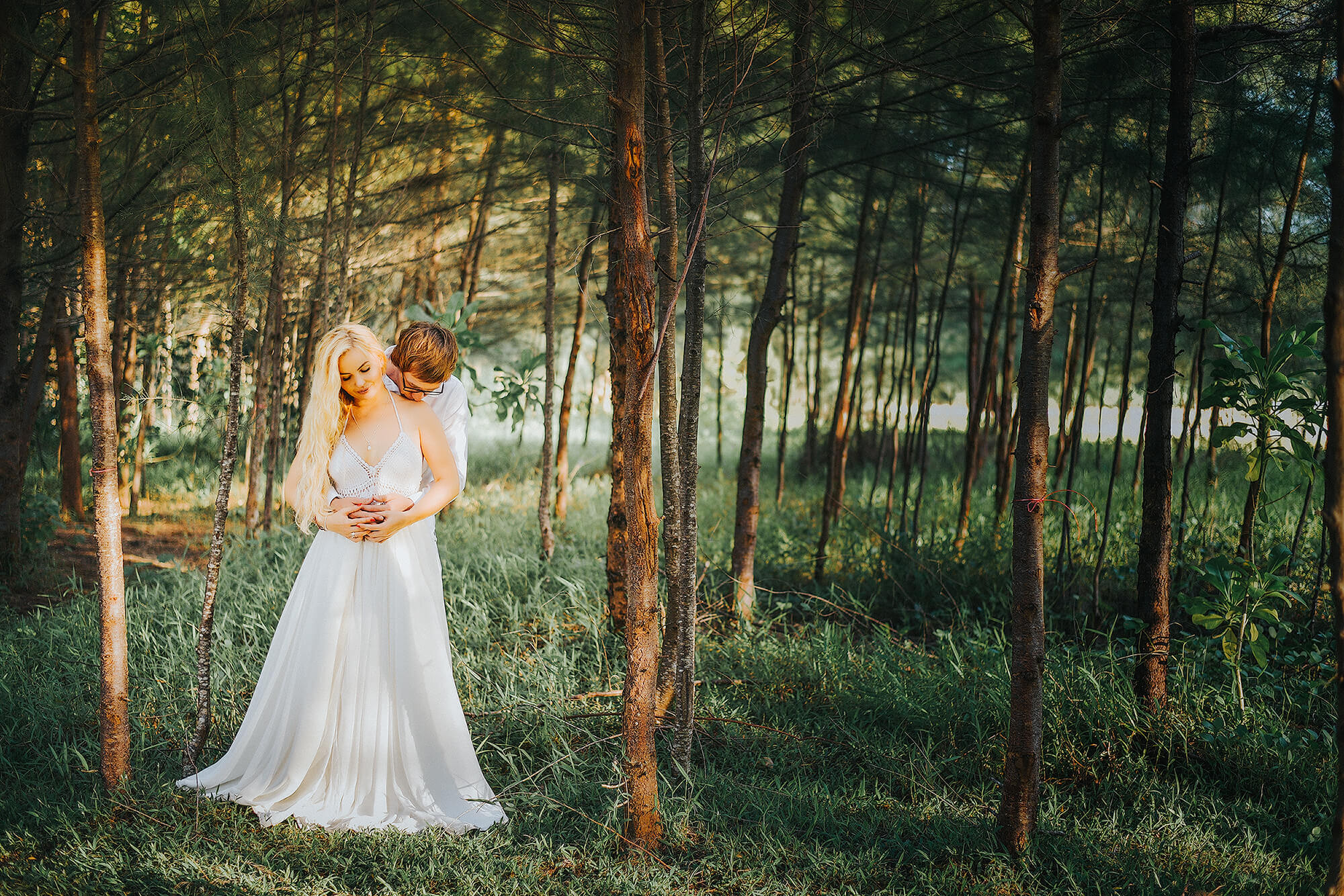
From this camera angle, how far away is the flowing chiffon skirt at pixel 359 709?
8.84 feet

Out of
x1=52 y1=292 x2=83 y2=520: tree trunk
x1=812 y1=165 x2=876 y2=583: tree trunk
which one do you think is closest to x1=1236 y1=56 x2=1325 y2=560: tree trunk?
x1=812 y1=165 x2=876 y2=583: tree trunk

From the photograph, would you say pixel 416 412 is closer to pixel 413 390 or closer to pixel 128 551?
pixel 413 390

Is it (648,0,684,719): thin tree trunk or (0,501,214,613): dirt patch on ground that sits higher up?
(648,0,684,719): thin tree trunk

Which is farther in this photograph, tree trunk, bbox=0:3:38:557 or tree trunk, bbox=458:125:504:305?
tree trunk, bbox=458:125:504:305

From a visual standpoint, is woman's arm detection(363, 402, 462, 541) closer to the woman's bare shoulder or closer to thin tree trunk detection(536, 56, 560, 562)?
the woman's bare shoulder

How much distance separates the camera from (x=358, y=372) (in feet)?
8.85

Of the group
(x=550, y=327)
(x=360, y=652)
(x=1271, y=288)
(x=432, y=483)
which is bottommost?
(x=360, y=652)

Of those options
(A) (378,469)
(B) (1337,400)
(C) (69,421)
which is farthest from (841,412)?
(C) (69,421)

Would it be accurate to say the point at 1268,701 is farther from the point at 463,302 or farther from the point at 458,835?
the point at 463,302

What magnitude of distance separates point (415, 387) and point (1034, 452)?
208 cm

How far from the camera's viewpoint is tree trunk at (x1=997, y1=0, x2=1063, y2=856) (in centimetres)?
231

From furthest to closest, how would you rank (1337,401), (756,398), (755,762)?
(756,398) → (755,762) → (1337,401)

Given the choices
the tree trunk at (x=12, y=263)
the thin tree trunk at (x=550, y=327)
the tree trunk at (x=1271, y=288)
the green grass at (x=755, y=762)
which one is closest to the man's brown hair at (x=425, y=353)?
the green grass at (x=755, y=762)

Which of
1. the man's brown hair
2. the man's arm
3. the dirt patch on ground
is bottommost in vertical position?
the dirt patch on ground
